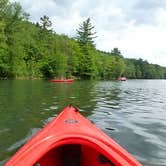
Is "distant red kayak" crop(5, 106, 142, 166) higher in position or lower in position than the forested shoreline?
lower

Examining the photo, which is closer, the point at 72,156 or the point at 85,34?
the point at 72,156

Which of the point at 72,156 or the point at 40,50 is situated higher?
the point at 40,50

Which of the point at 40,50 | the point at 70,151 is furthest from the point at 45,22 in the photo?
the point at 70,151

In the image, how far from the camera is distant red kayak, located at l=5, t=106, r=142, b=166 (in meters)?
3.62

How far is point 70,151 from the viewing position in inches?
212

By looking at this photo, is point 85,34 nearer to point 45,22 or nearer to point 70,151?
point 45,22

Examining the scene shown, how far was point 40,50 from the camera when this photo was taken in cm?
6806

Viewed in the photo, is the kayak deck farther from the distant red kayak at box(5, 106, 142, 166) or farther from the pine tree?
the pine tree

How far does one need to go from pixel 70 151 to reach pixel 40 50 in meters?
63.9

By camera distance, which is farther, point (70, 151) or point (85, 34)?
point (85, 34)

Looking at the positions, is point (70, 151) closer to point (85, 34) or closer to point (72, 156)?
point (72, 156)

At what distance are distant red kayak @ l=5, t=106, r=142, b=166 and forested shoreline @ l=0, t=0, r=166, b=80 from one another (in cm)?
4216

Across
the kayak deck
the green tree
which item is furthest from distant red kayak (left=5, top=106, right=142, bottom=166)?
the green tree

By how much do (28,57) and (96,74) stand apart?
22499mm
